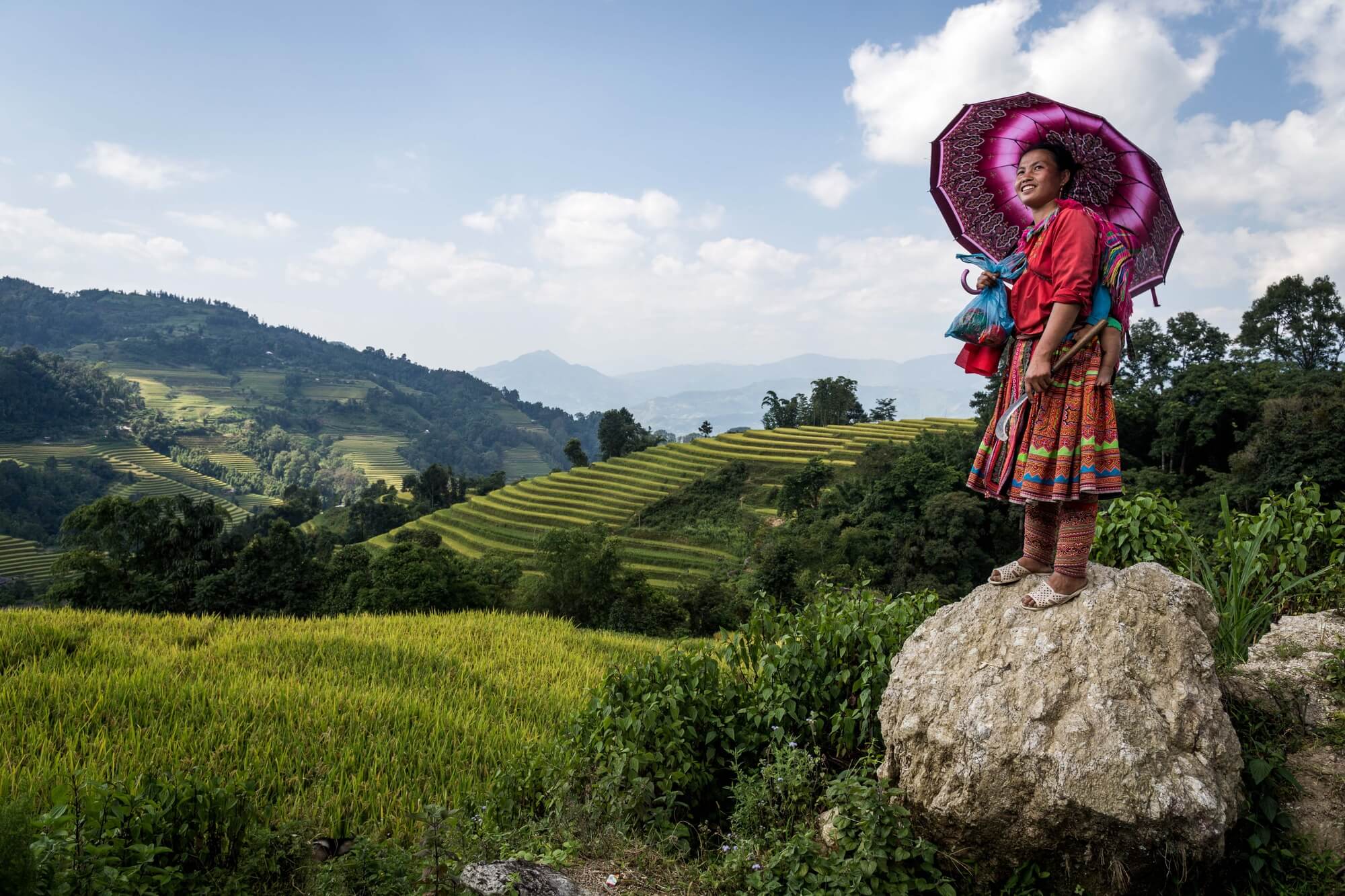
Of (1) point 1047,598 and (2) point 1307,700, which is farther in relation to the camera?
(2) point 1307,700

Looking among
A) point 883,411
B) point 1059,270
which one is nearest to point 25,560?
point 883,411

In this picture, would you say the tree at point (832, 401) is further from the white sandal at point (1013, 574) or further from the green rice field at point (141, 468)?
the green rice field at point (141, 468)

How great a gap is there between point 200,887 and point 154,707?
311 centimetres

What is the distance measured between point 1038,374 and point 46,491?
130307mm

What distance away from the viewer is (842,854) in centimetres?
321

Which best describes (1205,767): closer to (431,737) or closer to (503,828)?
(503,828)

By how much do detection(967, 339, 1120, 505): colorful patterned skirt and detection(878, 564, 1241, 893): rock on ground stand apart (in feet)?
1.84

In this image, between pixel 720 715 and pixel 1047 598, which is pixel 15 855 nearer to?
pixel 720 715

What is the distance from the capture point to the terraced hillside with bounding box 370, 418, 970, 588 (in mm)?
51469

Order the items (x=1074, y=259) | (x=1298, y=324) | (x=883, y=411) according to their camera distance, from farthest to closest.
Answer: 1. (x=883, y=411)
2. (x=1298, y=324)
3. (x=1074, y=259)

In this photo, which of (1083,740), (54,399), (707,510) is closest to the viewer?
(1083,740)

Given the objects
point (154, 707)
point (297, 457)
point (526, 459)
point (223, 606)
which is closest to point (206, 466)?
point (297, 457)

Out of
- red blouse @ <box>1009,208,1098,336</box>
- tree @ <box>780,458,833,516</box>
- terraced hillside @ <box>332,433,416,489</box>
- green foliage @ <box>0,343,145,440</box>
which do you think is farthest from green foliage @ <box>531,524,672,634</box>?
green foliage @ <box>0,343,145,440</box>

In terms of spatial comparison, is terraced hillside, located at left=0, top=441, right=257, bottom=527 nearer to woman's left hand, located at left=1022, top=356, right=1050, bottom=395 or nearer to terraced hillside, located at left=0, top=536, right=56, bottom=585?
terraced hillside, located at left=0, top=536, right=56, bottom=585
